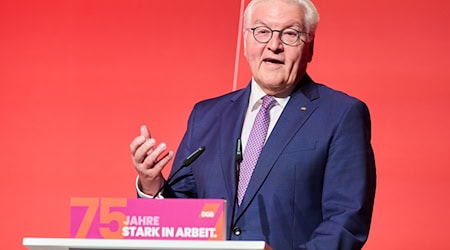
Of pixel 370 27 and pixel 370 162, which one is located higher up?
pixel 370 27

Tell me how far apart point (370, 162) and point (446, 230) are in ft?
2.96

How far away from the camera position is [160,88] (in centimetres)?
380

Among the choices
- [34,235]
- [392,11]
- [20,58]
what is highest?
[392,11]

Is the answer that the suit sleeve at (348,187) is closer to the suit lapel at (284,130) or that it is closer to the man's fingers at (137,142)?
the suit lapel at (284,130)

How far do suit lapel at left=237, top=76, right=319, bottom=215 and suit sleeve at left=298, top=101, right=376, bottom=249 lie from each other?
5.0 inches

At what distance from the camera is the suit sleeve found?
2.46 meters

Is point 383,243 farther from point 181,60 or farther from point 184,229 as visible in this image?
point 184,229

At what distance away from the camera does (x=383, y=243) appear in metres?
3.44

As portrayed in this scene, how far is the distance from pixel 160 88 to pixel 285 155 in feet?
4.18

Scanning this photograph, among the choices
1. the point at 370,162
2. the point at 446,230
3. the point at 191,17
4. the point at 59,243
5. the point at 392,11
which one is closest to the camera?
the point at 59,243

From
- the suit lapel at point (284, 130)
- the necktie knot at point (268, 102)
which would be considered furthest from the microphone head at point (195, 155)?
the necktie knot at point (268, 102)

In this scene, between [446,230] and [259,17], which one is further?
[446,230]

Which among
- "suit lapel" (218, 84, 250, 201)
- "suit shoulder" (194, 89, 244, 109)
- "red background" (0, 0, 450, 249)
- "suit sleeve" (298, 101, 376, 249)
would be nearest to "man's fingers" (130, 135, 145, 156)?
"suit lapel" (218, 84, 250, 201)

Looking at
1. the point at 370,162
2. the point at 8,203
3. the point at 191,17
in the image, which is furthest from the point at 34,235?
the point at 370,162
